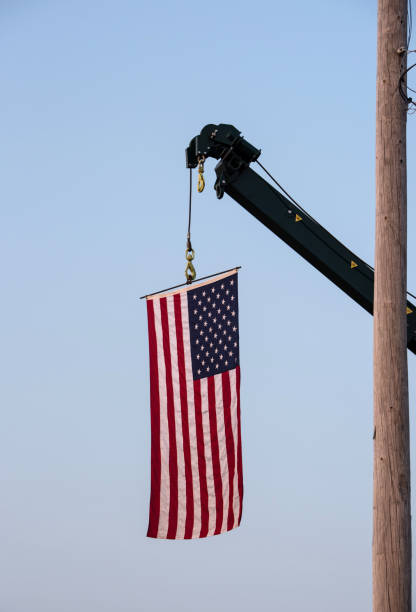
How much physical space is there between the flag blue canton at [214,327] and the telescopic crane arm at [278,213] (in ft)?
2.76

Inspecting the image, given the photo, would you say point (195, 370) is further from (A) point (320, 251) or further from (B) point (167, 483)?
(A) point (320, 251)

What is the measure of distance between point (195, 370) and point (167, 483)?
3.56 ft

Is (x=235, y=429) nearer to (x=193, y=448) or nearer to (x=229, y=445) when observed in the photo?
(x=229, y=445)

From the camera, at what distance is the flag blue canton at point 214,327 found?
25.9 ft

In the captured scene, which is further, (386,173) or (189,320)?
(189,320)

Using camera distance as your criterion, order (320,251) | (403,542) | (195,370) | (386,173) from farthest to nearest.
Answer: (195,370) < (320,251) < (386,173) < (403,542)

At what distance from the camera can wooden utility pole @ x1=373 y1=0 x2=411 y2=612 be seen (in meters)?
5.32

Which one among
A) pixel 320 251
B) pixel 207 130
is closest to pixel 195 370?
pixel 320 251

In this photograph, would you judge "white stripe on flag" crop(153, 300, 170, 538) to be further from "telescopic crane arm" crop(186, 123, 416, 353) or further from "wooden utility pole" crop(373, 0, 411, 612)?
"wooden utility pole" crop(373, 0, 411, 612)

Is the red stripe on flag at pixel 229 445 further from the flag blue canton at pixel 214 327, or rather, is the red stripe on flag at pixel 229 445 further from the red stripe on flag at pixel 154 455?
A: the red stripe on flag at pixel 154 455

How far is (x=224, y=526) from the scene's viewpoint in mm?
7660

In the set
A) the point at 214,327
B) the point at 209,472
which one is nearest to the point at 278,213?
the point at 214,327

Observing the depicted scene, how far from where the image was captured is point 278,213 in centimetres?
746

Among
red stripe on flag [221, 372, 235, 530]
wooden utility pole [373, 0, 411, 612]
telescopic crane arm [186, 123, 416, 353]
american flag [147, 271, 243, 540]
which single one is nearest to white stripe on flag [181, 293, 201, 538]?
american flag [147, 271, 243, 540]
